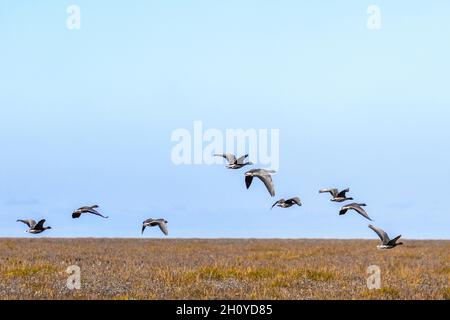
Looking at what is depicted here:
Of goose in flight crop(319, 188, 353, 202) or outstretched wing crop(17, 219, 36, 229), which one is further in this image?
outstretched wing crop(17, 219, 36, 229)

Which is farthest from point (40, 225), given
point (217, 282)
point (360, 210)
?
point (360, 210)

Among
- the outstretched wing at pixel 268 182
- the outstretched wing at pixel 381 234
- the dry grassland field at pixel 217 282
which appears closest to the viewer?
the dry grassland field at pixel 217 282

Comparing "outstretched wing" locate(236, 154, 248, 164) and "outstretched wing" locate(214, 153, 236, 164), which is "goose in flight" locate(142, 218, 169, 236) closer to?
"outstretched wing" locate(214, 153, 236, 164)

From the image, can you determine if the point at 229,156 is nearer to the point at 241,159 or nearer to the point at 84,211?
the point at 241,159

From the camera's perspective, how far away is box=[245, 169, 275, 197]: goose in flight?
1867 centimetres

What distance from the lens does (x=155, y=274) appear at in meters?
17.8

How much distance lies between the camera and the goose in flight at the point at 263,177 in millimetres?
18672

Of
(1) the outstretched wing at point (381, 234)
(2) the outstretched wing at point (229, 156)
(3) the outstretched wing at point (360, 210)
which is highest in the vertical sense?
(2) the outstretched wing at point (229, 156)

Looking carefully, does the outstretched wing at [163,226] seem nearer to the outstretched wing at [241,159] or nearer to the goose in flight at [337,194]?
the outstretched wing at [241,159]

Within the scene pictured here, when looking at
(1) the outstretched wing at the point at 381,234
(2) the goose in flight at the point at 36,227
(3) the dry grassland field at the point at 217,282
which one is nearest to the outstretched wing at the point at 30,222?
(2) the goose in flight at the point at 36,227

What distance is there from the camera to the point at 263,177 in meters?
18.8

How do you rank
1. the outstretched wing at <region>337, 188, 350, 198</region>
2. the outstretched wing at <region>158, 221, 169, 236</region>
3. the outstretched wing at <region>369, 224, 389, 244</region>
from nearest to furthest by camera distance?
the outstretched wing at <region>369, 224, 389, 244</region>
the outstretched wing at <region>158, 221, 169, 236</region>
the outstretched wing at <region>337, 188, 350, 198</region>

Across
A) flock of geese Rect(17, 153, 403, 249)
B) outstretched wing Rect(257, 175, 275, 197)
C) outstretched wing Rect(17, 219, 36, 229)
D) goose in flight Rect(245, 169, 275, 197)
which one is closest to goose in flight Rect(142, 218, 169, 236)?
flock of geese Rect(17, 153, 403, 249)
